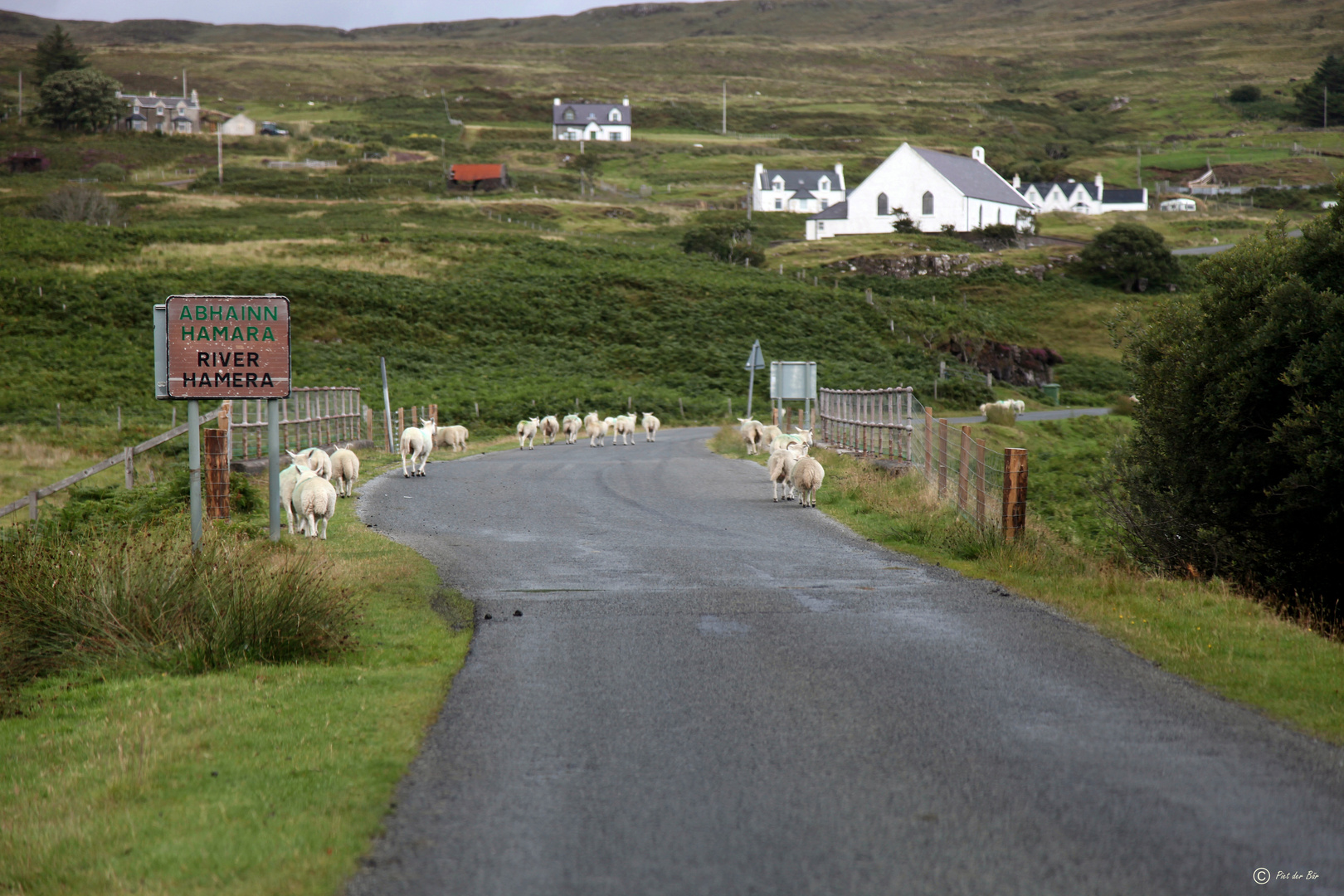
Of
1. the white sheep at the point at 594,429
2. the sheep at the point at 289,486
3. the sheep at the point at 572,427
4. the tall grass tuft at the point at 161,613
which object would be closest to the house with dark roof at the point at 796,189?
the sheep at the point at 572,427

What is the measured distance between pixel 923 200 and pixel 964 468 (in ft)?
297

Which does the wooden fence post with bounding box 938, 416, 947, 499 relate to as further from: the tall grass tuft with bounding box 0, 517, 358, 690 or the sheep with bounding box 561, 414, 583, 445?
the sheep with bounding box 561, 414, 583, 445

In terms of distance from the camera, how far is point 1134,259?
277 feet

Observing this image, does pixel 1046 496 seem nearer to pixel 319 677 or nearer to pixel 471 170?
pixel 319 677

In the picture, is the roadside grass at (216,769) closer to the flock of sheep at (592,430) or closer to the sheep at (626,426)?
the flock of sheep at (592,430)

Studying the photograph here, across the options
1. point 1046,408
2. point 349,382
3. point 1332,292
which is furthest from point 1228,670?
point 1046,408

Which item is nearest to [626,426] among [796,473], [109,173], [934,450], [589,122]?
[934,450]

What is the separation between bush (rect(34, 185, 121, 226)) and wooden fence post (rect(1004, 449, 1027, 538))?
85.0m

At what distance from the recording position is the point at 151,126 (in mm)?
146250

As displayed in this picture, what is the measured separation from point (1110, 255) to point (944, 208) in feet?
63.8

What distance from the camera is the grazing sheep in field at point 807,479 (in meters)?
20.5

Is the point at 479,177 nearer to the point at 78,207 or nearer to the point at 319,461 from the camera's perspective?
the point at 78,207

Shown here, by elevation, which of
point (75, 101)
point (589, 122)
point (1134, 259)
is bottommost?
point (1134, 259)

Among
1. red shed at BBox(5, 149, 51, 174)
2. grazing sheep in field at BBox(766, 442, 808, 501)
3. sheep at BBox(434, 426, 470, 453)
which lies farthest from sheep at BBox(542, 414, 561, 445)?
red shed at BBox(5, 149, 51, 174)
